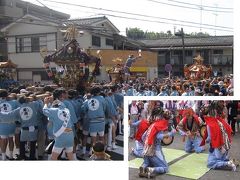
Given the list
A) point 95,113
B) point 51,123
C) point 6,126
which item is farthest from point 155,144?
point 6,126

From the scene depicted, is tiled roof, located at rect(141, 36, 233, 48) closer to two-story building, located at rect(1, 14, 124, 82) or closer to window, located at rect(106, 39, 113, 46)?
window, located at rect(106, 39, 113, 46)

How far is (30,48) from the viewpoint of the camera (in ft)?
28.3

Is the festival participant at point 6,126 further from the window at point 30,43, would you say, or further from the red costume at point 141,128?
the window at point 30,43

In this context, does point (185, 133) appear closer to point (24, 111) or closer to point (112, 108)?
point (112, 108)

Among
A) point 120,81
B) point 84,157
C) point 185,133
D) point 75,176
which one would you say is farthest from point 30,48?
point 185,133

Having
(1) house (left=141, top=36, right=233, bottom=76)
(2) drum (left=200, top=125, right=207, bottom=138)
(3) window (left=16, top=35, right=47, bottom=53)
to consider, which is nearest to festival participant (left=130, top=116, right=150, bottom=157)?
(2) drum (left=200, top=125, right=207, bottom=138)

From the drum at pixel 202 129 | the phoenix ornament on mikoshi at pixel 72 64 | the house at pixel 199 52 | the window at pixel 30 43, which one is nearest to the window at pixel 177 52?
the house at pixel 199 52

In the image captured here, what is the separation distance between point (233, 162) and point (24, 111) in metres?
3.01

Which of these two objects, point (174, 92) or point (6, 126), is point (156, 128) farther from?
point (174, 92)

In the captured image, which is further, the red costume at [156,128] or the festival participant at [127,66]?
the festival participant at [127,66]

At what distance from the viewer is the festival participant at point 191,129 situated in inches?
169

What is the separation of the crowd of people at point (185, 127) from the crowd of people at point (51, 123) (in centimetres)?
82

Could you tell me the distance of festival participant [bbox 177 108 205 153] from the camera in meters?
4.30

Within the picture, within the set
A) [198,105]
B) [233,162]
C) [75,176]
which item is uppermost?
[198,105]
